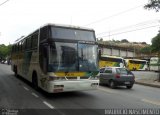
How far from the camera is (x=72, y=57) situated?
13.2m

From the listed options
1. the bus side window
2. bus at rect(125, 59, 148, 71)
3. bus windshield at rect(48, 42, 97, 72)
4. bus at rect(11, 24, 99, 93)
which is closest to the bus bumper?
bus at rect(11, 24, 99, 93)

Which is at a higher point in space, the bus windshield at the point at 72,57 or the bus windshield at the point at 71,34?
the bus windshield at the point at 71,34

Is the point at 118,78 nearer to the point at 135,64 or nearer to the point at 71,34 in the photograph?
the point at 71,34

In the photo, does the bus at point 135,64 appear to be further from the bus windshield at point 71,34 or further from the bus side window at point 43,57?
the bus side window at point 43,57

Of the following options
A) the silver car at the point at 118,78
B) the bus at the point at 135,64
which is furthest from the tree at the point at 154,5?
the bus at the point at 135,64

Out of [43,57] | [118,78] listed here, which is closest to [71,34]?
[43,57]

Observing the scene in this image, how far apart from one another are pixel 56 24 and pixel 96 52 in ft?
7.69

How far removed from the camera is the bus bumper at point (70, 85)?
12.7m

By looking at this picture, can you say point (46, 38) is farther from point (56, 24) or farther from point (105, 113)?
point (105, 113)

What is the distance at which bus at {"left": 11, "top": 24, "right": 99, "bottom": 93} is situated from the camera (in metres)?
12.8

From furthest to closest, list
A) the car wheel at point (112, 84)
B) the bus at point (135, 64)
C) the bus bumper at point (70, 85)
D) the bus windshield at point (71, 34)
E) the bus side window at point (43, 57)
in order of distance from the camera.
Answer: the bus at point (135, 64)
the car wheel at point (112, 84)
the bus windshield at point (71, 34)
the bus side window at point (43, 57)
the bus bumper at point (70, 85)

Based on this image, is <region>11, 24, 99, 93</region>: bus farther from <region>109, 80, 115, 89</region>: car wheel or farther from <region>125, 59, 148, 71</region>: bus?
<region>125, 59, 148, 71</region>: bus

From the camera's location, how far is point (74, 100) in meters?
12.9

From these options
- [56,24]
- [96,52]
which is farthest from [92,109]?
[56,24]
